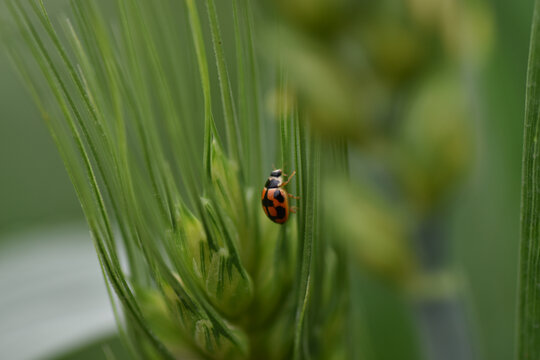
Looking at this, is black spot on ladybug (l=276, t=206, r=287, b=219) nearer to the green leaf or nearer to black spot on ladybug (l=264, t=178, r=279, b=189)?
black spot on ladybug (l=264, t=178, r=279, b=189)

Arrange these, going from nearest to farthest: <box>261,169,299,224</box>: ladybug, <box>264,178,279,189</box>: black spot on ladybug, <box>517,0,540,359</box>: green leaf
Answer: <box>517,0,540,359</box>: green leaf
<box>261,169,299,224</box>: ladybug
<box>264,178,279,189</box>: black spot on ladybug

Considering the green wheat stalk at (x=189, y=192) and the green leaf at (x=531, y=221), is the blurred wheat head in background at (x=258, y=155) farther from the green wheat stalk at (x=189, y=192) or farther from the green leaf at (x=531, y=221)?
the green leaf at (x=531, y=221)

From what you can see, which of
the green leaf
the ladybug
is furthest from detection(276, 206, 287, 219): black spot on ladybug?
the green leaf

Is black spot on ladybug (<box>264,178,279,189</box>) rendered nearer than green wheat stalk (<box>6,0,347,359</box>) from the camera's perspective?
No

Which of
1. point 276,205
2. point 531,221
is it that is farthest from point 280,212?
point 531,221

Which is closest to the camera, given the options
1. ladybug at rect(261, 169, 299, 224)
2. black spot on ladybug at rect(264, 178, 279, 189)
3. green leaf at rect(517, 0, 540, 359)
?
green leaf at rect(517, 0, 540, 359)

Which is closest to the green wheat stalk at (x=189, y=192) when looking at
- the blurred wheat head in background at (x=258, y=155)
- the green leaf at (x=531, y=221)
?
the blurred wheat head in background at (x=258, y=155)

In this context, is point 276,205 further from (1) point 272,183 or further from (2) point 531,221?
(2) point 531,221

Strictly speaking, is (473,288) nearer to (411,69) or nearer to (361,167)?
(361,167)

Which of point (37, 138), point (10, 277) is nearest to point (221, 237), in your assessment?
point (10, 277)

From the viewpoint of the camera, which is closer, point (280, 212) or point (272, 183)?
point (280, 212)
